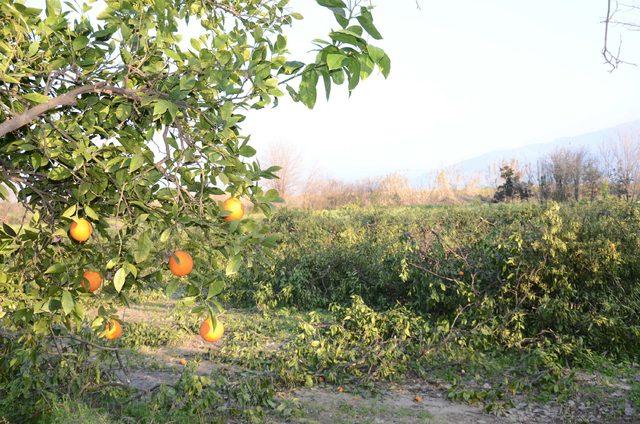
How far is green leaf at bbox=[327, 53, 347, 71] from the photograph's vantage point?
1246 mm

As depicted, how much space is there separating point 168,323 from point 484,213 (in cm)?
591

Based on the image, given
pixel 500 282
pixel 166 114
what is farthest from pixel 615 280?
pixel 166 114

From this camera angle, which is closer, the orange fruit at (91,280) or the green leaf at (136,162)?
the green leaf at (136,162)

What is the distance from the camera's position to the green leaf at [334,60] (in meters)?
1.25

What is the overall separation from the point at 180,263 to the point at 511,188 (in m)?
18.0

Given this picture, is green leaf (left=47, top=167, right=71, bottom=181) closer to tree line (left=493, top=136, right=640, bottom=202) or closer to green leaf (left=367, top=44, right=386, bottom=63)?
green leaf (left=367, top=44, right=386, bottom=63)

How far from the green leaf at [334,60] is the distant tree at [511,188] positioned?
17773 millimetres

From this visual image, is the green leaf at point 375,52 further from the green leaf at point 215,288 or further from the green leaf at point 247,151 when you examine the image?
the green leaf at point 215,288

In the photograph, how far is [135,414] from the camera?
10.3 feet

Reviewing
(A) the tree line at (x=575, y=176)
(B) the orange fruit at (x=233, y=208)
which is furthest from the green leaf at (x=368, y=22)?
(A) the tree line at (x=575, y=176)

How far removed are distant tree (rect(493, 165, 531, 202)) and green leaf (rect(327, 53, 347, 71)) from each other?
17.8m

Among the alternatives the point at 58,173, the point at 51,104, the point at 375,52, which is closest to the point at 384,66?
the point at 375,52

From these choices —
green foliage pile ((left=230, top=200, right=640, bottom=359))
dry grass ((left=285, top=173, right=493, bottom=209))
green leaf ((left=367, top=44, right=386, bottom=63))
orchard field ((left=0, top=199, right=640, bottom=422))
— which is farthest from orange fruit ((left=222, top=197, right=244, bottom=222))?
dry grass ((left=285, top=173, right=493, bottom=209))

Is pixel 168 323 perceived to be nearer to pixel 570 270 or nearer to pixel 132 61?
pixel 570 270
